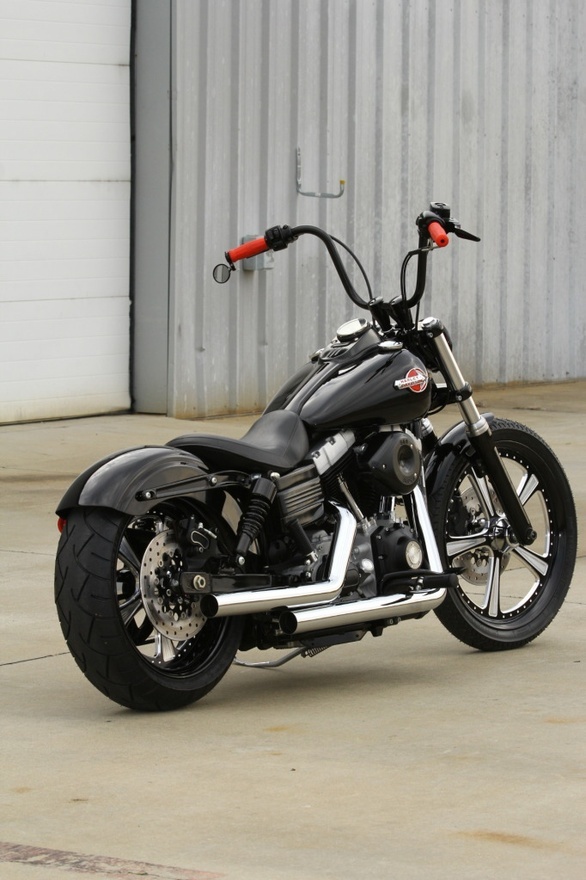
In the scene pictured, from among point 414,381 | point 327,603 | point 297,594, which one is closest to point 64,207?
point 414,381

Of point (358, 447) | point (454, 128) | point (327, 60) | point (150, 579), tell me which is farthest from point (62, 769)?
point (454, 128)

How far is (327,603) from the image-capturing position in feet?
18.8

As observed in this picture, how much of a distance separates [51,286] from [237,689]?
763 cm

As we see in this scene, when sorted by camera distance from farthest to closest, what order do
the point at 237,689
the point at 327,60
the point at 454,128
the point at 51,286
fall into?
1. the point at 454,128
2. the point at 327,60
3. the point at 51,286
4. the point at 237,689

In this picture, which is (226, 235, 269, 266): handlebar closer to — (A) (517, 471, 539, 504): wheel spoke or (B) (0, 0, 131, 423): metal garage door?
(A) (517, 471, 539, 504): wheel spoke

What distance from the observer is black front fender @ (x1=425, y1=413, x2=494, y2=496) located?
20.5 feet

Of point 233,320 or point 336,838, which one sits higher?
point 233,320

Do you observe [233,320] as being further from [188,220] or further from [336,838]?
[336,838]

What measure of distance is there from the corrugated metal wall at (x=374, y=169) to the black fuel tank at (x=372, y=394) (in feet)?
24.7

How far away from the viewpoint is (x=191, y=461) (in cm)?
546

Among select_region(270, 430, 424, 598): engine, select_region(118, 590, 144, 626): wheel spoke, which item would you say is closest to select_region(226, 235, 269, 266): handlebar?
select_region(270, 430, 424, 598): engine

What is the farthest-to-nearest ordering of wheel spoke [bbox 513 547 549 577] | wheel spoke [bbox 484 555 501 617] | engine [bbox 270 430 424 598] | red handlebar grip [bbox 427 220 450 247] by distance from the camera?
wheel spoke [bbox 513 547 549 577]
wheel spoke [bbox 484 555 501 617]
red handlebar grip [bbox 427 220 450 247]
engine [bbox 270 430 424 598]

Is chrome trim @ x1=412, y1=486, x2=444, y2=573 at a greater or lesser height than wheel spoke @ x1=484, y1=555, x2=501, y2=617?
greater

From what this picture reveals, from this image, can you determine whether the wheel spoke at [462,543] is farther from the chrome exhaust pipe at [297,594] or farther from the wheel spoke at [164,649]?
the wheel spoke at [164,649]
